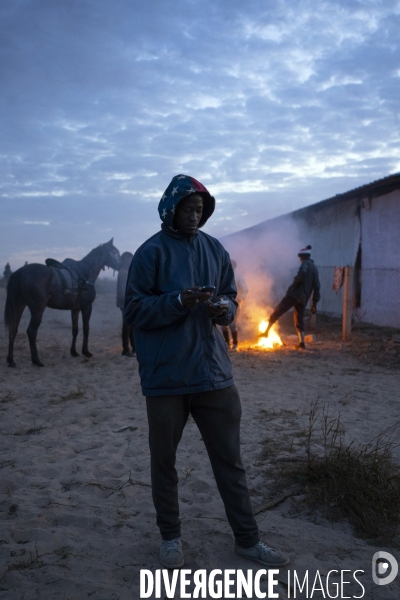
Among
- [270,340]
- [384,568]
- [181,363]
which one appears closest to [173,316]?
[181,363]

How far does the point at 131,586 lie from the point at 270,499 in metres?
1.30

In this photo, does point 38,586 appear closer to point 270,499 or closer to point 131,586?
point 131,586

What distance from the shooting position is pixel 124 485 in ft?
12.0

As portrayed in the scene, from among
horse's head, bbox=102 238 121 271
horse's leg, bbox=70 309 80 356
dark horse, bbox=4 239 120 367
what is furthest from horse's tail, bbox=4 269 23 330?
horse's head, bbox=102 238 121 271

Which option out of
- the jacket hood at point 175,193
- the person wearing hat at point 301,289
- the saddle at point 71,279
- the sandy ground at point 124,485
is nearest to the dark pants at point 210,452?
the sandy ground at point 124,485

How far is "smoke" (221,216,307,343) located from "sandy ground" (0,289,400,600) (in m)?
7.89

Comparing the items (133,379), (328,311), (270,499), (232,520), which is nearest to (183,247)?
(232,520)

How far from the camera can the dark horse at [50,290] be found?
9.04m

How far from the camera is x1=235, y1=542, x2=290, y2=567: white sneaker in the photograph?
2.59m

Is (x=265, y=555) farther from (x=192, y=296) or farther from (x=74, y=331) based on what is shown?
(x=74, y=331)

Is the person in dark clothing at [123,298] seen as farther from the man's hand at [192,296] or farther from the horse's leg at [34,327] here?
the man's hand at [192,296]

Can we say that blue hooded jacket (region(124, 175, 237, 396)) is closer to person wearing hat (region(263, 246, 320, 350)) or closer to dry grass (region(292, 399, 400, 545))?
dry grass (region(292, 399, 400, 545))

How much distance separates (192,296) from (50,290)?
25.0ft

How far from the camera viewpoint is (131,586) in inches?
96.9
